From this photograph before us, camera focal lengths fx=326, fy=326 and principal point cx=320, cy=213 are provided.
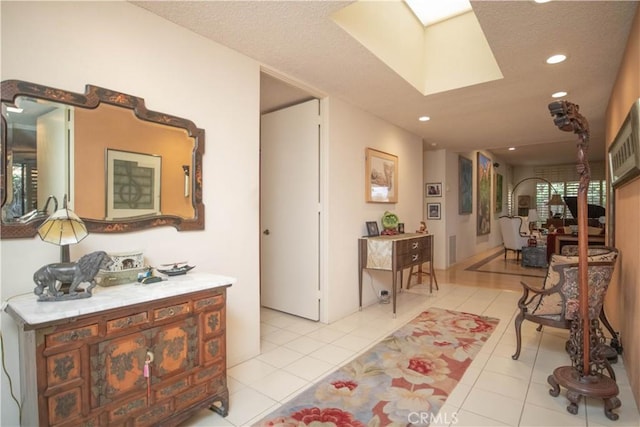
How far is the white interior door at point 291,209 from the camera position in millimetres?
3676

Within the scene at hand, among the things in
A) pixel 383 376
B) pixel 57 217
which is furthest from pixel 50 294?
pixel 383 376

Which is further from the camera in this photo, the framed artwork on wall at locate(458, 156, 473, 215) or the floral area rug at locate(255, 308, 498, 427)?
the framed artwork on wall at locate(458, 156, 473, 215)

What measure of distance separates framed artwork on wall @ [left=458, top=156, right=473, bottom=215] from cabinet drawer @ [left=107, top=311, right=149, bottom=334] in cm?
711

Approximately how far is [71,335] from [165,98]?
1.54 m

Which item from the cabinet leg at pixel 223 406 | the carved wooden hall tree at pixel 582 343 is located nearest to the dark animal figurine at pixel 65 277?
the cabinet leg at pixel 223 406

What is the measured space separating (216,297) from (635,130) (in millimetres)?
2648

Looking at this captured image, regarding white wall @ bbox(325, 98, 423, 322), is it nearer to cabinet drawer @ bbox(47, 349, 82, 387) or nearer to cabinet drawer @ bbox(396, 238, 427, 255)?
cabinet drawer @ bbox(396, 238, 427, 255)

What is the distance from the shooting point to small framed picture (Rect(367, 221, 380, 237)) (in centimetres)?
421

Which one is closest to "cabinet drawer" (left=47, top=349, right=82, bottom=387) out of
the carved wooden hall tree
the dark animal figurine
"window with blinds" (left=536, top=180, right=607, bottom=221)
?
the dark animal figurine

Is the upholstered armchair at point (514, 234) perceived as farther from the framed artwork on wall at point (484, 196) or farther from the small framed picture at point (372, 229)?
the small framed picture at point (372, 229)

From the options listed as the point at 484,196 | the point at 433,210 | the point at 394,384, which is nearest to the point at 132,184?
the point at 394,384

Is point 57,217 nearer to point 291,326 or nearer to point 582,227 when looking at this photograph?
point 291,326

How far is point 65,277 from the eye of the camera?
149cm

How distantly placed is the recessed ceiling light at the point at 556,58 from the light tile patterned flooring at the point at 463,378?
250 centimetres
